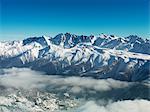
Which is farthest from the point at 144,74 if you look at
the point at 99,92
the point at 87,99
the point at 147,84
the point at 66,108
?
the point at 66,108

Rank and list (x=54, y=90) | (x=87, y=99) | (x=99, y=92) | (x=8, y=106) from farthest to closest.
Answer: (x=54, y=90), (x=99, y=92), (x=87, y=99), (x=8, y=106)

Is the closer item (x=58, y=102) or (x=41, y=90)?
(x=58, y=102)

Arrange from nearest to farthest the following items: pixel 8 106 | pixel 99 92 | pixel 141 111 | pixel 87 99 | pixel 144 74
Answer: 1. pixel 141 111
2. pixel 8 106
3. pixel 87 99
4. pixel 99 92
5. pixel 144 74

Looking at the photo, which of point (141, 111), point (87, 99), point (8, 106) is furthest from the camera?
point (87, 99)

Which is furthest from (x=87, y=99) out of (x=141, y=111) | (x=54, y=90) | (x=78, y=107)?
(x=141, y=111)

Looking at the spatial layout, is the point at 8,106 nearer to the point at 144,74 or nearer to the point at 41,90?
the point at 41,90

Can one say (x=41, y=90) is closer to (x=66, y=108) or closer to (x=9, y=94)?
(x=9, y=94)

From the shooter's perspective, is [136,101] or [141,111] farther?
[136,101]

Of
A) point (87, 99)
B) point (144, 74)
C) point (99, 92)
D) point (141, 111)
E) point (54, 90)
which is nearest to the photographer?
point (141, 111)
